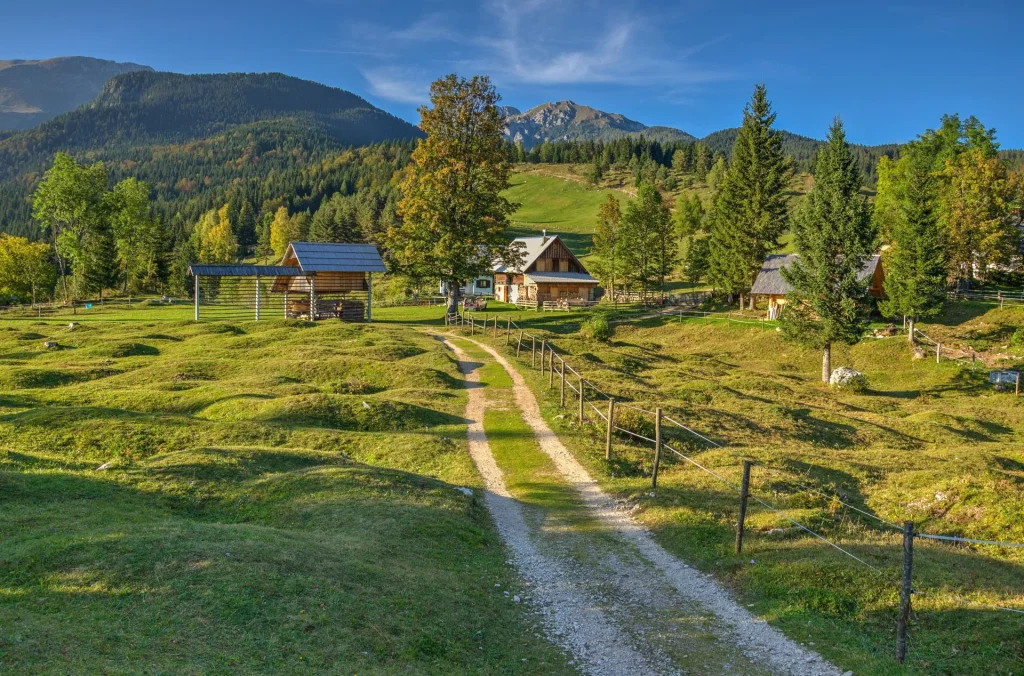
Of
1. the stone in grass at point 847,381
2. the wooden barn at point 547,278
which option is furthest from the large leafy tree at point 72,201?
the stone in grass at point 847,381

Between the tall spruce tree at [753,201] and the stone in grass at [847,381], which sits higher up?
the tall spruce tree at [753,201]

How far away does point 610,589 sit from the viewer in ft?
40.8

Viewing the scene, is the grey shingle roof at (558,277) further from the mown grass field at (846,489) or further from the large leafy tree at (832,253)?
the large leafy tree at (832,253)

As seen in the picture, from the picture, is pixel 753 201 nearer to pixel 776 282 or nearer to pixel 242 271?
pixel 776 282

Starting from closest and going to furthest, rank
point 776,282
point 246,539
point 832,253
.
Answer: point 246,539
point 832,253
point 776,282

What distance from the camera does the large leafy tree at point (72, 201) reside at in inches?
2950

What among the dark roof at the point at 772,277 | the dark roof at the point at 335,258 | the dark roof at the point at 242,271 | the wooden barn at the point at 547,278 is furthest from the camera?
the wooden barn at the point at 547,278

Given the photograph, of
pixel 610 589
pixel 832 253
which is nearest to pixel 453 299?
pixel 832 253

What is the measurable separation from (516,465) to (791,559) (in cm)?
980

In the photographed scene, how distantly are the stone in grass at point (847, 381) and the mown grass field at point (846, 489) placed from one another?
1.99 feet

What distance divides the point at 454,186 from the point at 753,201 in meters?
31.8

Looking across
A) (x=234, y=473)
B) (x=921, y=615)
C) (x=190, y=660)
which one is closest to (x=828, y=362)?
(x=921, y=615)

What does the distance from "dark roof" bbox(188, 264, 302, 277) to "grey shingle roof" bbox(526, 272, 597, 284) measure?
32.3 meters

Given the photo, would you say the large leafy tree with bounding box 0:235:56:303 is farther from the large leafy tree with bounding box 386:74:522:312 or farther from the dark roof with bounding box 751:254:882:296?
the dark roof with bounding box 751:254:882:296
